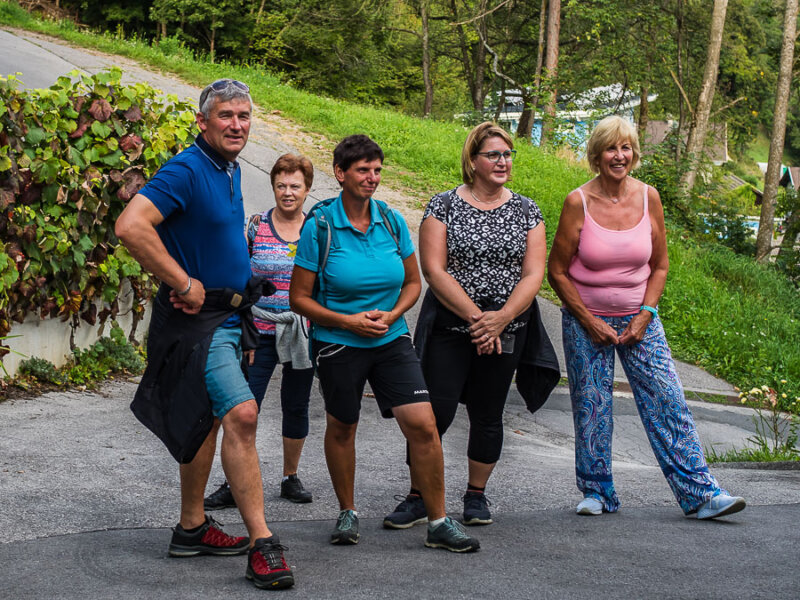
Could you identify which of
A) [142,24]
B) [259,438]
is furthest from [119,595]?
[142,24]

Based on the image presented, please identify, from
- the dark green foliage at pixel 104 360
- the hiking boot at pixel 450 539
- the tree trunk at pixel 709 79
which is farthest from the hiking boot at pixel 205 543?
the tree trunk at pixel 709 79

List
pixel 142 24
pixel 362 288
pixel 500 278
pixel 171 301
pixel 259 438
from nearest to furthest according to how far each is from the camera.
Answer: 1. pixel 171 301
2. pixel 362 288
3. pixel 500 278
4. pixel 259 438
5. pixel 142 24

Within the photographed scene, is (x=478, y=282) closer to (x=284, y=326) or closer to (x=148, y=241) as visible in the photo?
(x=284, y=326)

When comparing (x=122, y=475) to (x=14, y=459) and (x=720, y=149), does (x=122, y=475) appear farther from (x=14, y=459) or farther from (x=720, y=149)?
(x=720, y=149)

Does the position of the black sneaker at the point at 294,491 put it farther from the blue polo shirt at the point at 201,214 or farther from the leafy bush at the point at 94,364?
the leafy bush at the point at 94,364

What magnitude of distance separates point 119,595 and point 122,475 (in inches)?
77.4

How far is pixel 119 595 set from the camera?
383 centimetres

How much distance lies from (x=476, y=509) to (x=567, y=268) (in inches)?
55.2

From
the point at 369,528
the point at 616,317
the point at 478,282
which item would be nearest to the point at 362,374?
the point at 478,282

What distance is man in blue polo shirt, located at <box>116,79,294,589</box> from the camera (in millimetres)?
3957

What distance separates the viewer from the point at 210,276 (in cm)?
418

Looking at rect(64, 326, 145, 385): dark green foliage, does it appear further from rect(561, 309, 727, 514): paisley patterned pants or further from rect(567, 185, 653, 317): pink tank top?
rect(567, 185, 653, 317): pink tank top

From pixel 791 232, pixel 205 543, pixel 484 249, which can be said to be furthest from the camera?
pixel 791 232

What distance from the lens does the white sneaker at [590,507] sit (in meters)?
5.43
